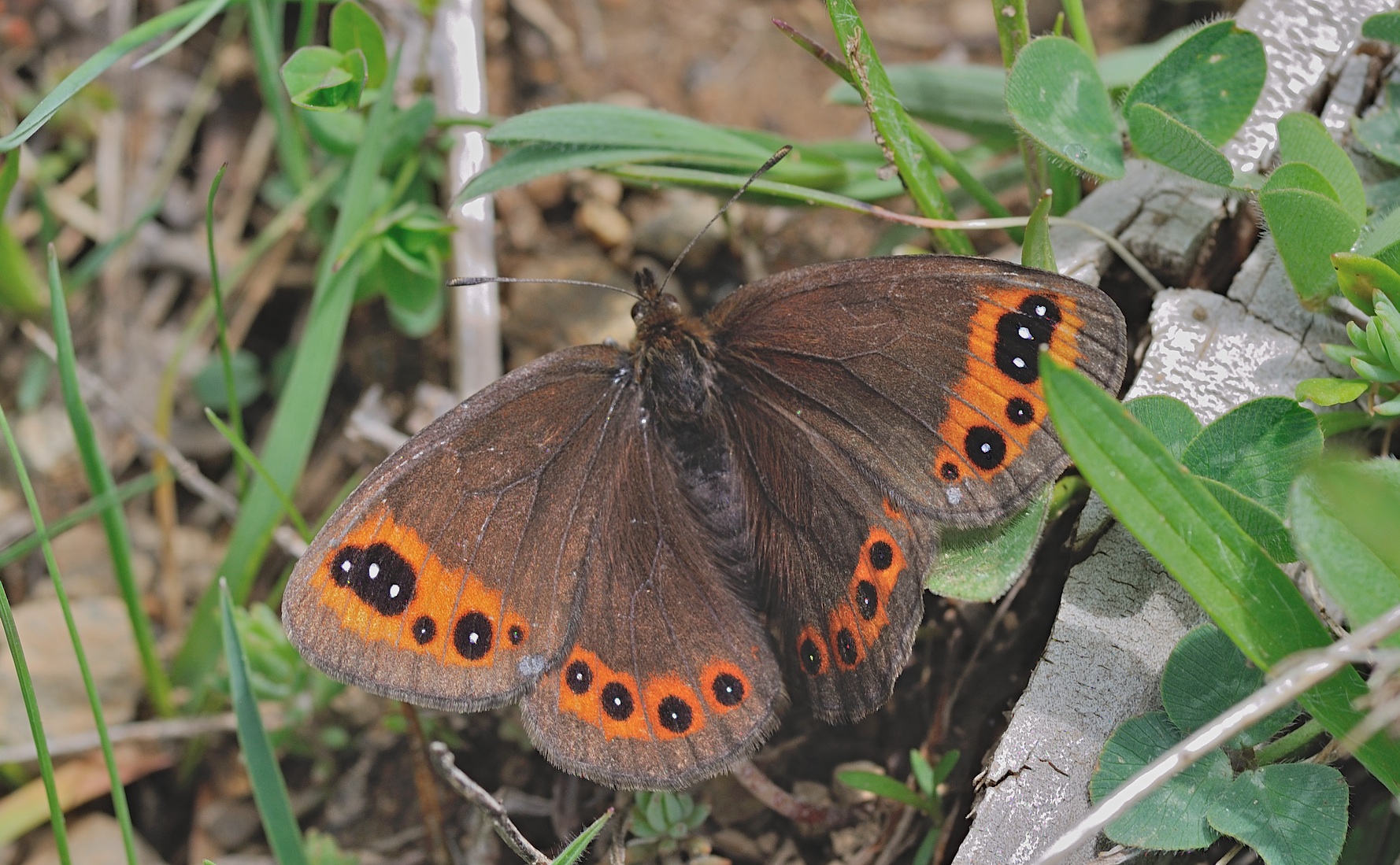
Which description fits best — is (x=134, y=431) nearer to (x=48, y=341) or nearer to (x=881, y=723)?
(x=48, y=341)

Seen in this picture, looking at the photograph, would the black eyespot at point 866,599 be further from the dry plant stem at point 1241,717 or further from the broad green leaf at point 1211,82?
the broad green leaf at point 1211,82

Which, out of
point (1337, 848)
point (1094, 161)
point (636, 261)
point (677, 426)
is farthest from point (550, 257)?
point (1337, 848)

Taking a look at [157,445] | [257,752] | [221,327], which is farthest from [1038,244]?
[157,445]

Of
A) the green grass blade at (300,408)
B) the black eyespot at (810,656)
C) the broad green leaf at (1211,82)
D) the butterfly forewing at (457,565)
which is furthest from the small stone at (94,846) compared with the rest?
the broad green leaf at (1211,82)

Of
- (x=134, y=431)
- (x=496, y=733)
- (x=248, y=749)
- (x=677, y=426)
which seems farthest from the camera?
(x=134, y=431)

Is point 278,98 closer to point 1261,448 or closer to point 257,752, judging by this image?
point 257,752

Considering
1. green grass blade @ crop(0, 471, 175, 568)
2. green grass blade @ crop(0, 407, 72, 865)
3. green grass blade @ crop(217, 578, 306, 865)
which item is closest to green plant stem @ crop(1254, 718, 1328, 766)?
green grass blade @ crop(217, 578, 306, 865)

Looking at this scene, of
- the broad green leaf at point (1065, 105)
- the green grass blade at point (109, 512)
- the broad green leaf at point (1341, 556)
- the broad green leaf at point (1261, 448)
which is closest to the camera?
the broad green leaf at point (1341, 556)

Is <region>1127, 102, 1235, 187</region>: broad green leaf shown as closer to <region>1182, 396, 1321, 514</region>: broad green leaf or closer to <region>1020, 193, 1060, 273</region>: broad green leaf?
<region>1020, 193, 1060, 273</region>: broad green leaf
